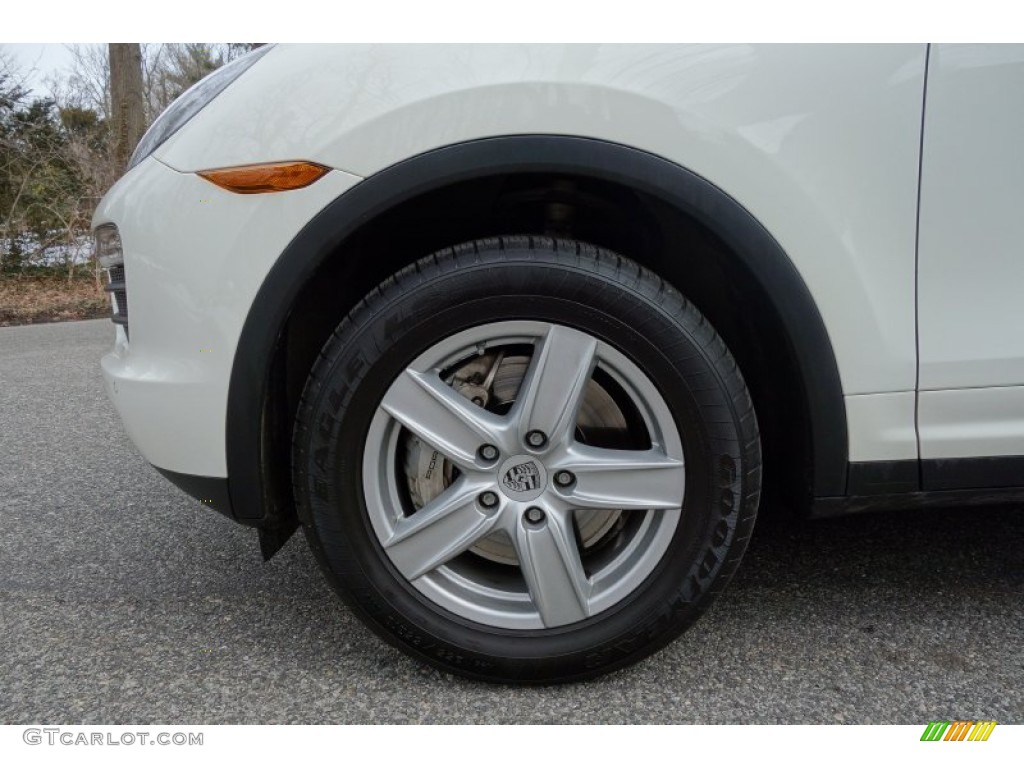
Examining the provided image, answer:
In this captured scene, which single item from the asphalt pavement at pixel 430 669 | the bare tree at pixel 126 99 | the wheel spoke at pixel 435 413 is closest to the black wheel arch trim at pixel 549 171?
the wheel spoke at pixel 435 413

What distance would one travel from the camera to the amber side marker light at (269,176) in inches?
57.3

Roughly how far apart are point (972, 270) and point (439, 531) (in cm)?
115

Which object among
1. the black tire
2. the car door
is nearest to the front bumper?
the black tire

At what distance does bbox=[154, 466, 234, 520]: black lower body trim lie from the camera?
1.60 meters

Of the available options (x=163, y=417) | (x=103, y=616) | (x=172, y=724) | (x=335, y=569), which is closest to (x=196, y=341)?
(x=163, y=417)

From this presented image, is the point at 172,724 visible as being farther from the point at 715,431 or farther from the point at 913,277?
the point at 913,277

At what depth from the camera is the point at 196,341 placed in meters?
1.53

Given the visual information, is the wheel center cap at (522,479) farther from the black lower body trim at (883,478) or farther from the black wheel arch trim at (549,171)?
the black lower body trim at (883,478)

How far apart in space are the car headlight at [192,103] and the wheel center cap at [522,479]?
37.6 inches

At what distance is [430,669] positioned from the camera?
171cm

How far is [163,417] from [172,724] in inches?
23.9
